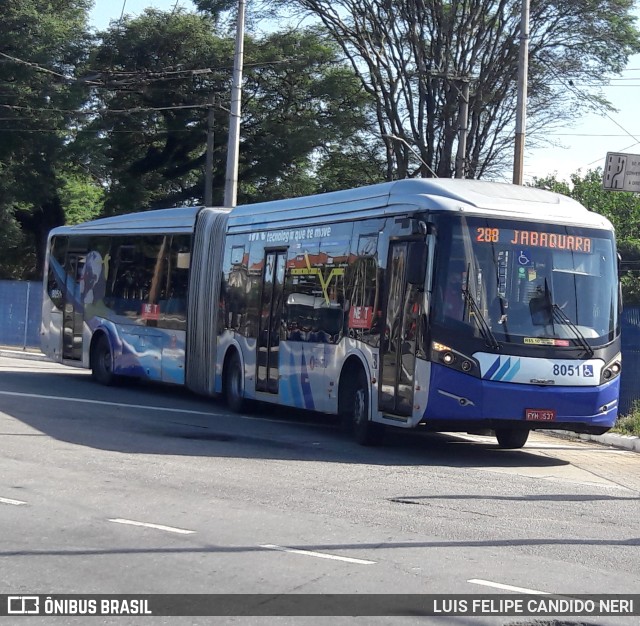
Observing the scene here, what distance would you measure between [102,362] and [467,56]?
18.5m

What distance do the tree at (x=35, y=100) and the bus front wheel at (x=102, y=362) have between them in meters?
20.8

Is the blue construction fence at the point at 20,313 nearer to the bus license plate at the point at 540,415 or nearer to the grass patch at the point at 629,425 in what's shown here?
the grass patch at the point at 629,425

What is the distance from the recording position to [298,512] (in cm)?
974

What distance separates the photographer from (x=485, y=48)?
36.1m

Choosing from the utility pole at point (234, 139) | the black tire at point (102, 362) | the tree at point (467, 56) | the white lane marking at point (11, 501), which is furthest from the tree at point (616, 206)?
the white lane marking at point (11, 501)

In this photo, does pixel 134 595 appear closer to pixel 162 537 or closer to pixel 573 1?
pixel 162 537

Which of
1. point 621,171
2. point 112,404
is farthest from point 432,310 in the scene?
point 112,404

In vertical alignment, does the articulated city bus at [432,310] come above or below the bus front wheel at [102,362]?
above

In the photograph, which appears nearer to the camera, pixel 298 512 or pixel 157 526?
pixel 157 526

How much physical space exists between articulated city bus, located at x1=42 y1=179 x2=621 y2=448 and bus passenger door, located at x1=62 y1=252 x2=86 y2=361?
6.18 m

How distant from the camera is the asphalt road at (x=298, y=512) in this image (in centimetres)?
732

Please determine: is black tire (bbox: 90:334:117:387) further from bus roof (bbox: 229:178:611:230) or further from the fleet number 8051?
the fleet number 8051

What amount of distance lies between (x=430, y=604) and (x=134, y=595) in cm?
176

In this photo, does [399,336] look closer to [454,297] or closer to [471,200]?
[454,297]
